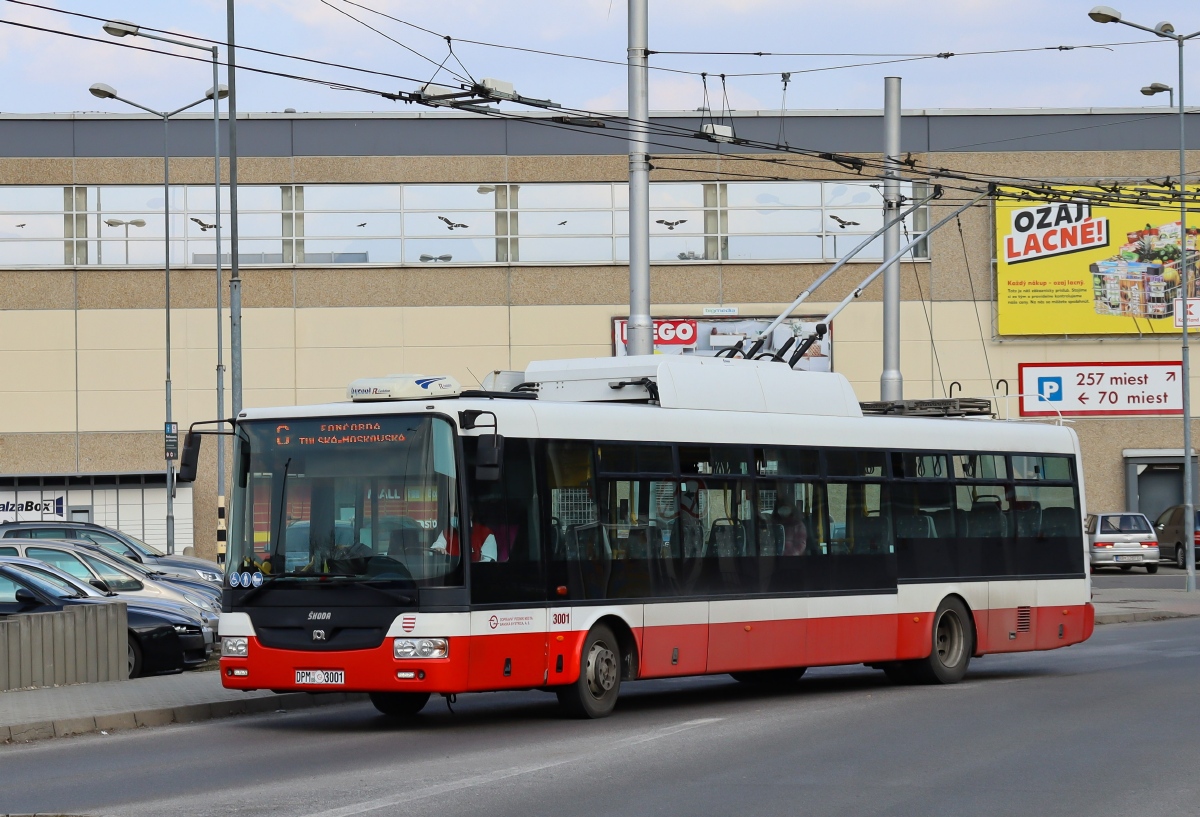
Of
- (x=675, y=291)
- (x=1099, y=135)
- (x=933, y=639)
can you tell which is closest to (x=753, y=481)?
(x=933, y=639)

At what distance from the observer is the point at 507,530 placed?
13.0m

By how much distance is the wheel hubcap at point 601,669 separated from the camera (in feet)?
44.3

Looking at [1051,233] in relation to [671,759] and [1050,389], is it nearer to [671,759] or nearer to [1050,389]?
[1050,389]

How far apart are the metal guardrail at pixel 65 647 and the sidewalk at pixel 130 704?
7.6 inches

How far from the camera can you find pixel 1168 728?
1291 centimetres

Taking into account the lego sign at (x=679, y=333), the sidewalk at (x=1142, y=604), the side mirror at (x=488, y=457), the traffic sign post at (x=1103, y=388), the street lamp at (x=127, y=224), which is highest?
the street lamp at (x=127, y=224)

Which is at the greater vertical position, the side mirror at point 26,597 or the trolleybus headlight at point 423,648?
the side mirror at point 26,597

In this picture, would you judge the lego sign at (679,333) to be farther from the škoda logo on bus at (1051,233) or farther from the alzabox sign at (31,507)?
the alzabox sign at (31,507)

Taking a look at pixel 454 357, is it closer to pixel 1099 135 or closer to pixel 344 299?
pixel 344 299

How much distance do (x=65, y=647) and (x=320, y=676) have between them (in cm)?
466

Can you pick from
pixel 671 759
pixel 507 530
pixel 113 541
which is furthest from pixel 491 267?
pixel 671 759

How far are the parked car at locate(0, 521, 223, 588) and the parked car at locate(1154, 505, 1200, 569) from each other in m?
26.7

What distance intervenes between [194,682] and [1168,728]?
8.94 meters

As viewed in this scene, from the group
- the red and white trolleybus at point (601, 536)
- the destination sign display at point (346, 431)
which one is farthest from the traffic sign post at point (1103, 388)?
the destination sign display at point (346, 431)
